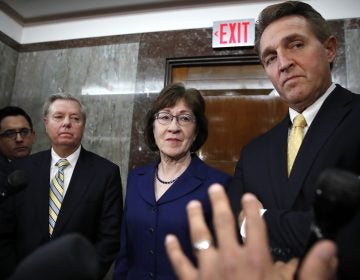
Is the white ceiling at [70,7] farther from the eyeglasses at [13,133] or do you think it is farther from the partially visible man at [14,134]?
the eyeglasses at [13,133]

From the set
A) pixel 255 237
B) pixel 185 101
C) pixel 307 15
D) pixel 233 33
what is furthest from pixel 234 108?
pixel 255 237

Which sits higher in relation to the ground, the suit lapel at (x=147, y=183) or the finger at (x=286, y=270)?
the suit lapel at (x=147, y=183)

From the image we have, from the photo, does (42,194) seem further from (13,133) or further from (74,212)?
(13,133)

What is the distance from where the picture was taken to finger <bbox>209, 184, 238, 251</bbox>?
1.91ft

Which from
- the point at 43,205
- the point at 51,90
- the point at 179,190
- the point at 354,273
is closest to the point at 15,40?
the point at 51,90

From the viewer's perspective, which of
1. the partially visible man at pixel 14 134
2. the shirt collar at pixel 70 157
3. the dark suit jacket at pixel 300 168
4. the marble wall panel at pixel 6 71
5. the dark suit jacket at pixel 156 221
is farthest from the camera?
the marble wall panel at pixel 6 71

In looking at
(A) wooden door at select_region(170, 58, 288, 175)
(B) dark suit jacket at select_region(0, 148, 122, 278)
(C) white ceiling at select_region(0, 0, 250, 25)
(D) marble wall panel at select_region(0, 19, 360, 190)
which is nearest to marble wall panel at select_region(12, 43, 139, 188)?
(D) marble wall panel at select_region(0, 19, 360, 190)

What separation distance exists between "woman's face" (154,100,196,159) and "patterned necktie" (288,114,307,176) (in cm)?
77

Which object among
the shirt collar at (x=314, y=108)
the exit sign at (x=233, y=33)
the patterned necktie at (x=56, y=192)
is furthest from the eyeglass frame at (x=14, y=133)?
the shirt collar at (x=314, y=108)

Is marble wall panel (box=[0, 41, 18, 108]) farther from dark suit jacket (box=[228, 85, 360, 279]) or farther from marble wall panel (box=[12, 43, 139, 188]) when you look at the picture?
dark suit jacket (box=[228, 85, 360, 279])

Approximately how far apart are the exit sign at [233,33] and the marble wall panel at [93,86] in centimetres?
85

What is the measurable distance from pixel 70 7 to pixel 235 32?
1.86 meters

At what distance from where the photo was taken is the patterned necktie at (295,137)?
4.32 feet

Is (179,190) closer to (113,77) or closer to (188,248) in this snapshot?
(188,248)
